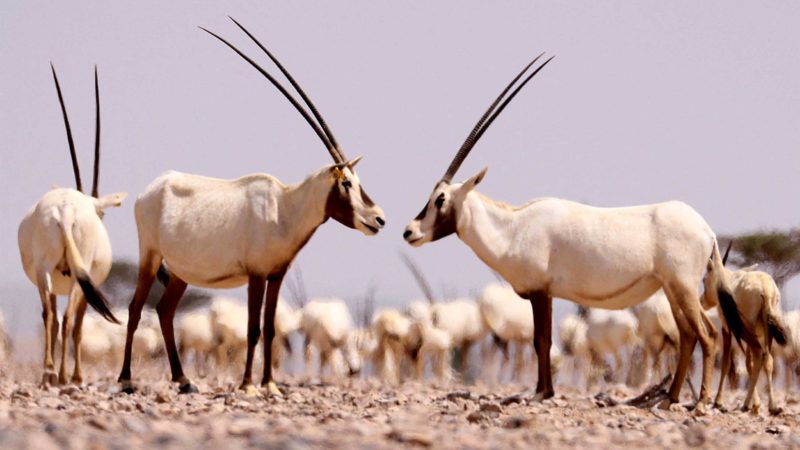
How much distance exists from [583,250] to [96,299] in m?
4.39

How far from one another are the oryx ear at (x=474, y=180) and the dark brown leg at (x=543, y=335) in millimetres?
1186

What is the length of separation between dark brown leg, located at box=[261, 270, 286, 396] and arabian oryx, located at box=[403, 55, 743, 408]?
1330 mm

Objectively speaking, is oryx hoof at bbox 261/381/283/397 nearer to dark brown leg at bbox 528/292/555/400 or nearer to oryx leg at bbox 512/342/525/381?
dark brown leg at bbox 528/292/555/400

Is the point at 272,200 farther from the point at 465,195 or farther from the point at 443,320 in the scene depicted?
the point at 443,320

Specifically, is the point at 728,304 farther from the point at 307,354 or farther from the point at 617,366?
the point at 307,354

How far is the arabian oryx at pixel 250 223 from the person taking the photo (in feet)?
36.0

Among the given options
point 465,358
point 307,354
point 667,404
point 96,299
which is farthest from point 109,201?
point 465,358

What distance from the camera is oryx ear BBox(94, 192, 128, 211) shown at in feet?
43.0

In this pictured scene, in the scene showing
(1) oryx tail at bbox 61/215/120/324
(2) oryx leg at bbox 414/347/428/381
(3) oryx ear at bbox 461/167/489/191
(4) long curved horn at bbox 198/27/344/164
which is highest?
(4) long curved horn at bbox 198/27/344/164

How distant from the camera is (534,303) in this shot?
1144 cm

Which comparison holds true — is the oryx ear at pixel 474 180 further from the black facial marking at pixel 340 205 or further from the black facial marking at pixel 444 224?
the black facial marking at pixel 340 205

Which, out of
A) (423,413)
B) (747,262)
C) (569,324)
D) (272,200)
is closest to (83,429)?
(423,413)

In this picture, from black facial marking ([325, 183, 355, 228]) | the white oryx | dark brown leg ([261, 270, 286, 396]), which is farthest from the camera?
the white oryx

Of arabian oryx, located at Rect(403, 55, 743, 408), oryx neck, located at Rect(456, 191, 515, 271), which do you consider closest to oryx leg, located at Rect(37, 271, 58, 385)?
arabian oryx, located at Rect(403, 55, 743, 408)
